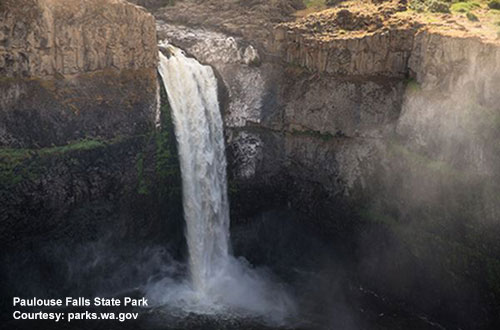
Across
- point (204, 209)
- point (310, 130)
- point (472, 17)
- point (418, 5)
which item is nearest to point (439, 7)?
point (418, 5)

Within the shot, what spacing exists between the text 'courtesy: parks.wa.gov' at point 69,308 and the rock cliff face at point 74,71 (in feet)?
24.7

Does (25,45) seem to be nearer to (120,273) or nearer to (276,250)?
(120,273)

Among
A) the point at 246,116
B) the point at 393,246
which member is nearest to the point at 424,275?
the point at 393,246

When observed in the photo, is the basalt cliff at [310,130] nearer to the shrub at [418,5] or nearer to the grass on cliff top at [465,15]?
the grass on cliff top at [465,15]

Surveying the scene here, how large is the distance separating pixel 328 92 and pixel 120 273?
15.0 metres

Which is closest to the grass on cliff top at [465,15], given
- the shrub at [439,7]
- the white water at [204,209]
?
the shrub at [439,7]

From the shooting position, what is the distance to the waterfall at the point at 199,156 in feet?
88.3

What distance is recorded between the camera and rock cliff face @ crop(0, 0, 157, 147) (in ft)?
70.6

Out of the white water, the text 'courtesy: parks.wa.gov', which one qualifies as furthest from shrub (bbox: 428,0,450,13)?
the text 'courtesy: parks.wa.gov'

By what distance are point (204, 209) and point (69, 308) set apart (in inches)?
336

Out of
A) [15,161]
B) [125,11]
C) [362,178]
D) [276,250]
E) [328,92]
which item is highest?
[125,11]

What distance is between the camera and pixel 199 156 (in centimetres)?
2745

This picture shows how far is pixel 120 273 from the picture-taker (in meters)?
25.9

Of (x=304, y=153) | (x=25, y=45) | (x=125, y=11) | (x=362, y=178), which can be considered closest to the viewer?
(x=25, y=45)
